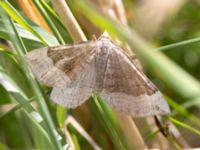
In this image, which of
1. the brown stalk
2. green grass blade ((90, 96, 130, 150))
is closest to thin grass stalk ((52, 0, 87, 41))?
the brown stalk

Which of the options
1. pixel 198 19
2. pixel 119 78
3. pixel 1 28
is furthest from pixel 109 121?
pixel 198 19

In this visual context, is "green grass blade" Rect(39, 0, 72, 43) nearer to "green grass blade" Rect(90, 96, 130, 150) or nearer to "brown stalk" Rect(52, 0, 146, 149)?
"brown stalk" Rect(52, 0, 146, 149)

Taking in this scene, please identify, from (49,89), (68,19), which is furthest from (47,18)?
(49,89)

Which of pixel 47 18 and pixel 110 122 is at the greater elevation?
pixel 47 18

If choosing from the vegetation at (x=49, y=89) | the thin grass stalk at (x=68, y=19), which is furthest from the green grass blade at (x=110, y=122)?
the thin grass stalk at (x=68, y=19)

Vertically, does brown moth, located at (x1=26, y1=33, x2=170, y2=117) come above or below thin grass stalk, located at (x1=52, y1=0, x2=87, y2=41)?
below

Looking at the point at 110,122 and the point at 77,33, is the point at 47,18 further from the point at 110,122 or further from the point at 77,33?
the point at 110,122

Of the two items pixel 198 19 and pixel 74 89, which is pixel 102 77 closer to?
pixel 74 89
